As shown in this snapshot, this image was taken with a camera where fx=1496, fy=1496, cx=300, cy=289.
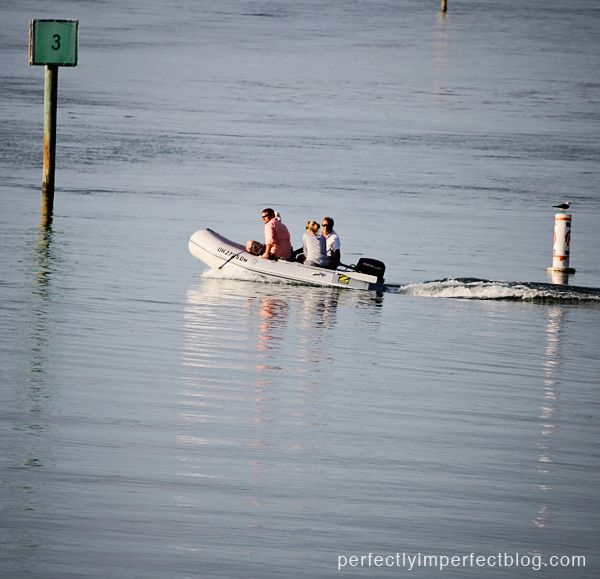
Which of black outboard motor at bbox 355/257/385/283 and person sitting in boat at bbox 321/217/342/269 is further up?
person sitting in boat at bbox 321/217/342/269

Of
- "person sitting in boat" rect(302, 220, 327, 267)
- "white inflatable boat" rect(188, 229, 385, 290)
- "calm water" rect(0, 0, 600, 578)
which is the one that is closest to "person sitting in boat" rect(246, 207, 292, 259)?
"white inflatable boat" rect(188, 229, 385, 290)

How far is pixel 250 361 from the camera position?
579 inches

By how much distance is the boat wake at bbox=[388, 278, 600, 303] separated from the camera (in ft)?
65.6

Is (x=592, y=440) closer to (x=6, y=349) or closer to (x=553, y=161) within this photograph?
(x=6, y=349)

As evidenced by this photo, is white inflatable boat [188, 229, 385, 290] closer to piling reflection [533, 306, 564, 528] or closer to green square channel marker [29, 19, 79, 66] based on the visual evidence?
piling reflection [533, 306, 564, 528]

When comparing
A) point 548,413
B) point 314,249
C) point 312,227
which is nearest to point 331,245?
point 314,249

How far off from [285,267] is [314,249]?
1.57 feet

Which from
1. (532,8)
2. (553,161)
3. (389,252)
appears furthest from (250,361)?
(532,8)

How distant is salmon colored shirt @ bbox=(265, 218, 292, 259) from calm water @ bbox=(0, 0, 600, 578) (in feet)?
1.62

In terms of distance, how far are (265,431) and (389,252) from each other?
43.6ft

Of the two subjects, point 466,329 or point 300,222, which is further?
point 300,222

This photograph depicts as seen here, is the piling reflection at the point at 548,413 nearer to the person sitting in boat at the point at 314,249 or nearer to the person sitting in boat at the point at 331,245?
Answer: the person sitting in boat at the point at 331,245

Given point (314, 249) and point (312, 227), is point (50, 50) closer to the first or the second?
point (314, 249)

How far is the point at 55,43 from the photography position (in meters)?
30.6
